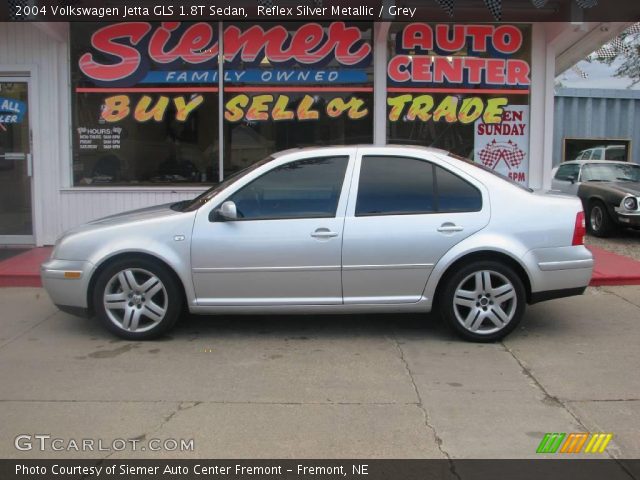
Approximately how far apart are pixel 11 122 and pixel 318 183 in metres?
6.00

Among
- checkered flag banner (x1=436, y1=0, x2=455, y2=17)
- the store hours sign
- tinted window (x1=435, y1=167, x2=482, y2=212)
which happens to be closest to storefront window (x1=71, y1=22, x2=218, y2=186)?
checkered flag banner (x1=436, y1=0, x2=455, y2=17)

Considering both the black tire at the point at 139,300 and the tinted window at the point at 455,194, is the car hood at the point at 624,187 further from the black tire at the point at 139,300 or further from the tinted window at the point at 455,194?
the black tire at the point at 139,300

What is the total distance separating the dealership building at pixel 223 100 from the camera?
30.4 ft

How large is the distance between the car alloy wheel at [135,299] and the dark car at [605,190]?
27.2 ft

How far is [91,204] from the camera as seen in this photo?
30.8 ft

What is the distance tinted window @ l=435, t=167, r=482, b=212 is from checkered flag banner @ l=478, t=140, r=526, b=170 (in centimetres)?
430

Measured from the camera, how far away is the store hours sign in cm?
955

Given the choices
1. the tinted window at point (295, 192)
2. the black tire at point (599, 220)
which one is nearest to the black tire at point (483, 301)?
the tinted window at point (295, 192)

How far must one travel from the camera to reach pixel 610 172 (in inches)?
491

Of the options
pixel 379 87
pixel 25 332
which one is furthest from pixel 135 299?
pixel 379 87

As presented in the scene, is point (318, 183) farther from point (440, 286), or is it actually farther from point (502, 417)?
point (502, 417)

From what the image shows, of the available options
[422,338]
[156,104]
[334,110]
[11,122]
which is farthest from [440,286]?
[11,122]

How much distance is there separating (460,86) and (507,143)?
3.62 feet

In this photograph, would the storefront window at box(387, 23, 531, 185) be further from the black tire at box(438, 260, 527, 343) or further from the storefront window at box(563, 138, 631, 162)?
the storefront window at box(563, 138, 631, 162)
